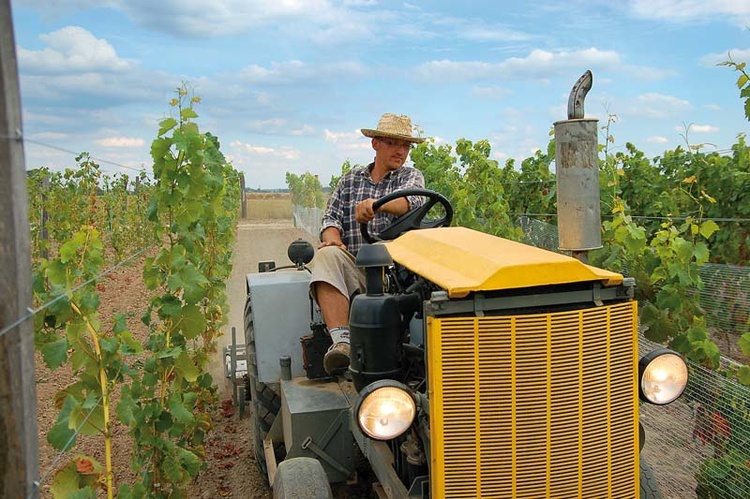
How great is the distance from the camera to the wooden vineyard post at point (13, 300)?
1.78 meters

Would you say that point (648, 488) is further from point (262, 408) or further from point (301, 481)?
point (262, 408)

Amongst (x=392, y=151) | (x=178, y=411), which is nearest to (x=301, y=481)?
(x=178, y=411)

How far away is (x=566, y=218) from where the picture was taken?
405 centimetres

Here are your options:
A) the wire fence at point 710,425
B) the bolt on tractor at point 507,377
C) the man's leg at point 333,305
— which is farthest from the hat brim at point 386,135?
the wire fence at point 710,425

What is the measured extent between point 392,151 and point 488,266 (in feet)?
6.89

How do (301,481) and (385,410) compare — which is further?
(301,481)

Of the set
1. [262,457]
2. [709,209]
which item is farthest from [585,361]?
[709,209]

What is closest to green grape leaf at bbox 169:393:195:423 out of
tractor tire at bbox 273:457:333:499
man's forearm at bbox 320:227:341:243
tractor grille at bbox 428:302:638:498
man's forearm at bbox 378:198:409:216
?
tractor tire at bbox 273:457:333:499

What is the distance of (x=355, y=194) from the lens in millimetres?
4500

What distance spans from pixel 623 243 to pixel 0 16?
4674mm

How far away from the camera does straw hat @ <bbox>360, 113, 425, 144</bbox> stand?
4398mm

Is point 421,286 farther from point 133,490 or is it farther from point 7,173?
point 133,490

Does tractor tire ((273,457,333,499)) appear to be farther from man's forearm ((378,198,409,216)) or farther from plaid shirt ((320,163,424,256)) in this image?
plaid shirt ((320,163,424,256))

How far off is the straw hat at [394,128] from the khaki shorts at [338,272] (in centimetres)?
85
